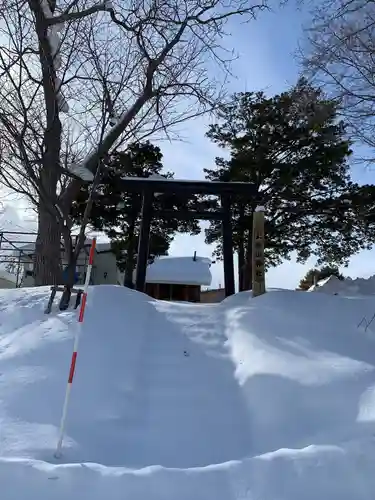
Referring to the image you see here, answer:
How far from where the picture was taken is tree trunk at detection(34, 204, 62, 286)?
958 cm

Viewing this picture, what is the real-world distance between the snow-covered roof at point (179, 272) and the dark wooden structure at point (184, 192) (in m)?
10.7

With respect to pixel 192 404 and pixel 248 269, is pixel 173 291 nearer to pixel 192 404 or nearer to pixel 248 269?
pixel 248 269

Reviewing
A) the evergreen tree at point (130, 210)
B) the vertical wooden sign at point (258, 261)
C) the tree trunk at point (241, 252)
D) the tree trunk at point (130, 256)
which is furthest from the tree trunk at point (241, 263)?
the vertical wooden sign at point (258, 261)

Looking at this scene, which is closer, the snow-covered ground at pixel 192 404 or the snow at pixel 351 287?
the snow-covered ground at pixel 192 404

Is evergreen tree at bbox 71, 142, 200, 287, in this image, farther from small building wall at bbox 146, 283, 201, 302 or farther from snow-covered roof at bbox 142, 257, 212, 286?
small building wall at bbox 146, 283, 201, 302

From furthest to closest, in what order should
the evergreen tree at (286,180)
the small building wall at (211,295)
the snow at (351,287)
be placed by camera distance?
the small building wall at (211,295), the evergreen tree at (286,180), the snow at (351,287)

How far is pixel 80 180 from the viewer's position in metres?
10.0

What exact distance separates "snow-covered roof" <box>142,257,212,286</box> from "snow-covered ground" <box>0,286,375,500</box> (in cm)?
Answer: 1454

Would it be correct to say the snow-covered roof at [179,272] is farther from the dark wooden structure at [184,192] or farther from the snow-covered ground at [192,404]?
the snow-covered ground at [192,404]

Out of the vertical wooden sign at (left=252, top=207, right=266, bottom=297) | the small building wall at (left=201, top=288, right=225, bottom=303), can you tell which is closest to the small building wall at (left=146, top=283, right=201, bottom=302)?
the small building wall at (left=201, top=288, right=225, bottom=303)

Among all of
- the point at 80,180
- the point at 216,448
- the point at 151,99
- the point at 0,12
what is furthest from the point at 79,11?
the point at 216,448

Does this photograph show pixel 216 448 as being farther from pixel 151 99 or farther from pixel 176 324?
pixel 151 99

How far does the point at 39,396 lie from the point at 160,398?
45.6 inches

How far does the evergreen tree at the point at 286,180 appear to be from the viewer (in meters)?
14.1
